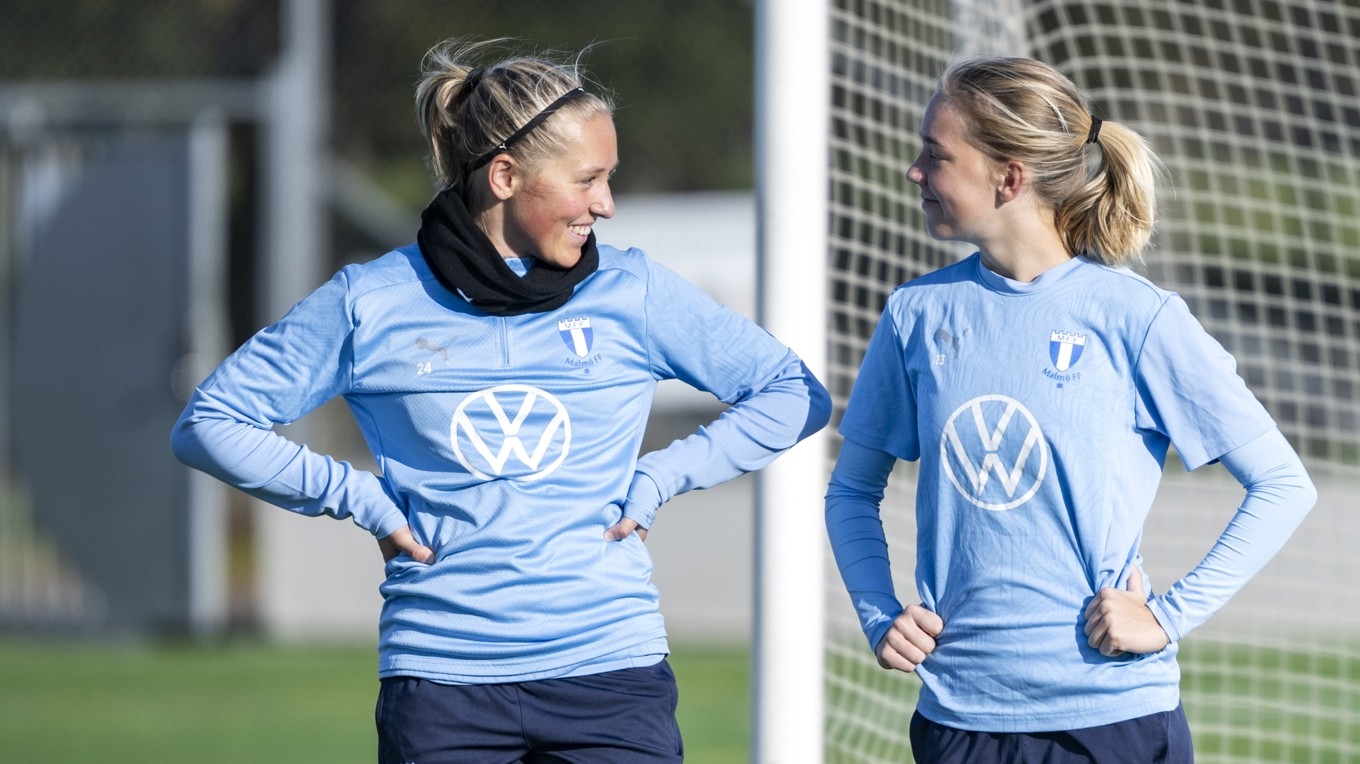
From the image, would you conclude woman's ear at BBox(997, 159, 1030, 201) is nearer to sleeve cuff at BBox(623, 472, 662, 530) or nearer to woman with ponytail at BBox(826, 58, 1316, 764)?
woman with ponytail at BBox(826, 58, 1316, 764)

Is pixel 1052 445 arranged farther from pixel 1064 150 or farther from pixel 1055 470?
pixel 1064 150

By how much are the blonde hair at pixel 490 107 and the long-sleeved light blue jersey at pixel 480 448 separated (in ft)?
0.63

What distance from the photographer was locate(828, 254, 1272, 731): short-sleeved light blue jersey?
216 cm

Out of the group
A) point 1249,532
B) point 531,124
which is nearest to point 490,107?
point 531,124

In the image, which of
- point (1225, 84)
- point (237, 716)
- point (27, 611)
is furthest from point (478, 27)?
point (1225, 84)

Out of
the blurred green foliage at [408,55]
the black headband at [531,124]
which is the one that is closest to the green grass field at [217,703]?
the blurred green foliage at [408,55]

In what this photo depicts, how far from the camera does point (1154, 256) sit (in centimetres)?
463

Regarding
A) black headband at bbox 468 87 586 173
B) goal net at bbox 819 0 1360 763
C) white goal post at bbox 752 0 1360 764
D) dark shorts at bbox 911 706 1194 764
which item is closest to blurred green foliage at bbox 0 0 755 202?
goal net at bbox 819 0 1360 763

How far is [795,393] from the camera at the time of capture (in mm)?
2506

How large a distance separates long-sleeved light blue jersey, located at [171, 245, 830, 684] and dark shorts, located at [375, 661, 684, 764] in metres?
0.03

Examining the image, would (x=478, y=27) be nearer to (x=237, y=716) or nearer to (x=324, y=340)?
(x=237, y=716)

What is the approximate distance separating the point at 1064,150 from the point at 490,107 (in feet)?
2.79

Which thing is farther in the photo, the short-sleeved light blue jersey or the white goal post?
the white goal post

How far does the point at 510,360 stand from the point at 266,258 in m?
7.50
